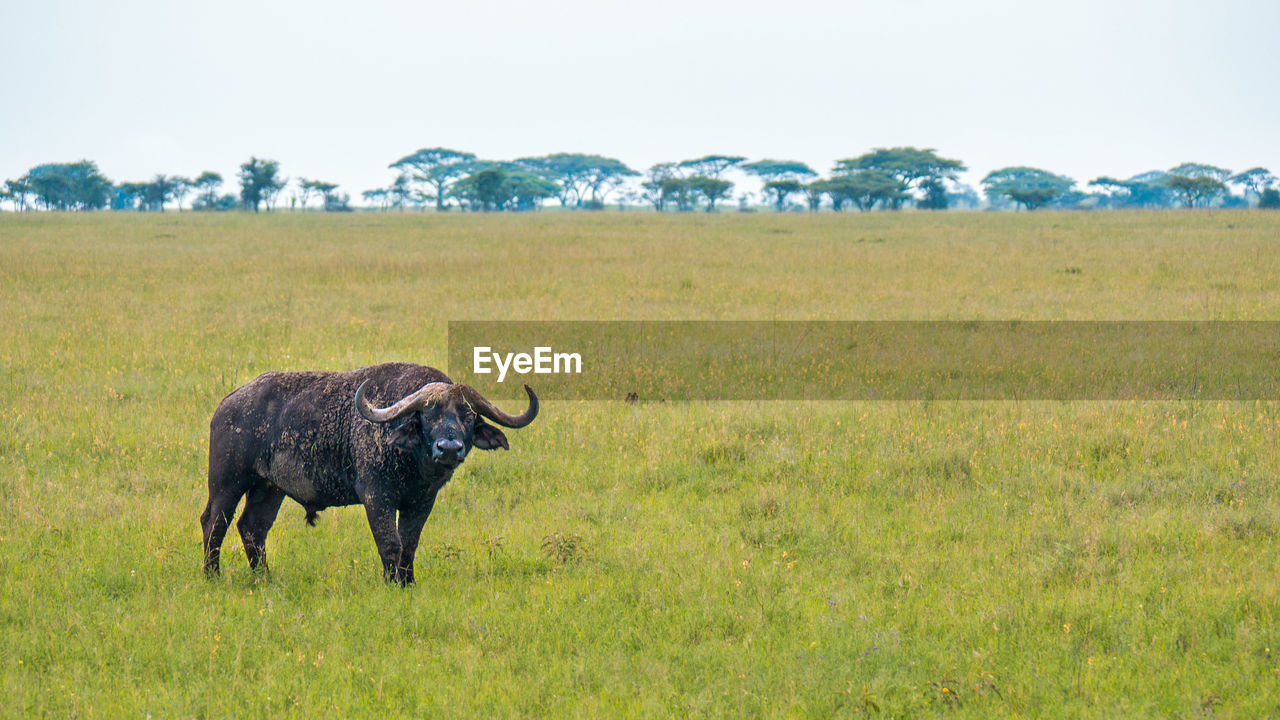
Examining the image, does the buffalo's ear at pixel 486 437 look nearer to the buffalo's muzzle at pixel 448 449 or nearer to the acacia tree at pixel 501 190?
the buffalo's muzzle at pixel 448 449

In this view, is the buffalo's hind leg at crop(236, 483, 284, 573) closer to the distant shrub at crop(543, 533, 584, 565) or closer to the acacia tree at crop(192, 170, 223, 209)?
the distant shrub at crop(543, 533, 584, 565)

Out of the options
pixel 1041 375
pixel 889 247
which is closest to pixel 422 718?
pixel 1041 375

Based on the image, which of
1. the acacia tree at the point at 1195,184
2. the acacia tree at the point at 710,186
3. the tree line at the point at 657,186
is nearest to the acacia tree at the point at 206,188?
the tree line at the point at 657,186

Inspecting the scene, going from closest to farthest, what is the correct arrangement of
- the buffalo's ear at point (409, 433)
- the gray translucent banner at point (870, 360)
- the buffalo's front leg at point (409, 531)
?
the buffalo's ear at point (409, 433)
the buffalo's front leg at point (409, 531)
the gray translucent banner at point (870, 360)

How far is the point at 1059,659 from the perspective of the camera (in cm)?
653

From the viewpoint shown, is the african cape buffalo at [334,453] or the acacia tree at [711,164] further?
the acacia tree at [711,164]

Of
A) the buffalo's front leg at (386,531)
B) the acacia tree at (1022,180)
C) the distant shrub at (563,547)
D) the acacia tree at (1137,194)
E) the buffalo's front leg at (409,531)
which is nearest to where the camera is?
the buffalo's front leg at (386,531)

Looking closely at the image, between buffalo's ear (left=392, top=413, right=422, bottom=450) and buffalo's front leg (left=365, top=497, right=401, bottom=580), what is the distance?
68 cm

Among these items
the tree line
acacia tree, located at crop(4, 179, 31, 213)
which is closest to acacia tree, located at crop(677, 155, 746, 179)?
the tree line

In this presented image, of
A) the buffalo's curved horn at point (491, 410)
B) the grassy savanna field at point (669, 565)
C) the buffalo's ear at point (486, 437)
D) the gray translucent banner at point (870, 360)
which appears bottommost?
the grassy savanna field at point (669, 565)

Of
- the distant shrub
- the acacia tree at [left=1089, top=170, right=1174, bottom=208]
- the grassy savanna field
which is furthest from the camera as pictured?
the acacia tree at [left=1089, top=170, right=1174, bottom=208]

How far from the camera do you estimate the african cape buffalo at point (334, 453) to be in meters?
7.22

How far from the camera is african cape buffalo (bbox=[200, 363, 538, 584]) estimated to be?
722 cm

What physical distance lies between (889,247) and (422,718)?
36655 mm
